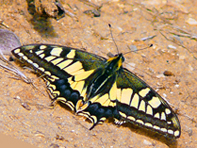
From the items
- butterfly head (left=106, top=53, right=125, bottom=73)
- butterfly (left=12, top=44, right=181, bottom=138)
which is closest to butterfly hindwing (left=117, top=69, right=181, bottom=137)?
butterfly (left=12, top=44, right=181, bottom=138)

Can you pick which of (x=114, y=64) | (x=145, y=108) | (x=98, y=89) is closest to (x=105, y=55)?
(x=114, y=64)

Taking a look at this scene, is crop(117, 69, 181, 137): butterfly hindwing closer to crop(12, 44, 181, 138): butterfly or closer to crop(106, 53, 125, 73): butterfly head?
crop(12, 44, 181, 138): butterfly

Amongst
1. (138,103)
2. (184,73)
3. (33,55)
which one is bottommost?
(184,73)

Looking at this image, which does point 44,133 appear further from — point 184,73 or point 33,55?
point 184,73

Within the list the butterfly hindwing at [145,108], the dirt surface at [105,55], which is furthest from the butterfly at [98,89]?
the dirt surface at [105,55]

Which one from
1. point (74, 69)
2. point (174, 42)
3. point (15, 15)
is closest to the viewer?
point (74, 69)

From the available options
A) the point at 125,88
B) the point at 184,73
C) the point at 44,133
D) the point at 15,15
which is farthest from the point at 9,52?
the point at 184,73

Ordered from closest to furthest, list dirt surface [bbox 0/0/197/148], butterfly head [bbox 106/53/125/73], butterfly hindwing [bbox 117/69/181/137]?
dirt surface [bbox 0/0/197/148], butterfly hindwing [bbox 117/69/181/137], butterfly head [bbox 106/53/125/73]
